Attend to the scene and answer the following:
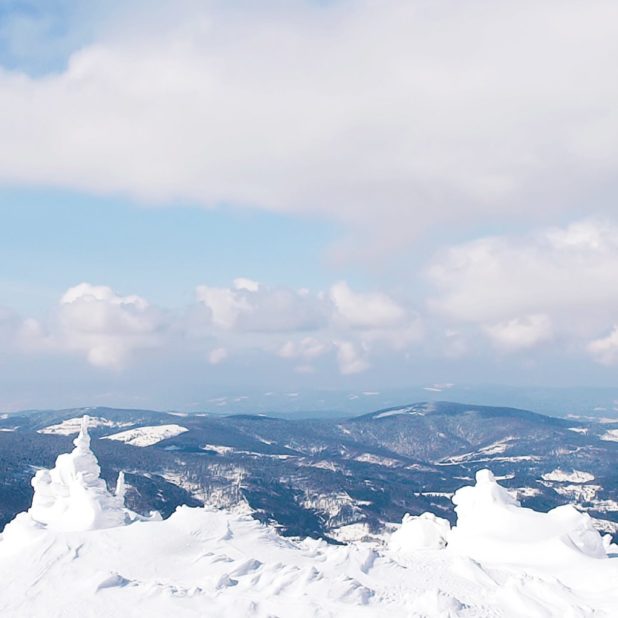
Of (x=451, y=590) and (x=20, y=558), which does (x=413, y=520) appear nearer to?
(x=451, y=590)

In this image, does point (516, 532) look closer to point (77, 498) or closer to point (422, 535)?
point (422, 535)

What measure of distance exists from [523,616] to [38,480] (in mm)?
79731

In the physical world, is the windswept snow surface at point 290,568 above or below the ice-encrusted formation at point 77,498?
below

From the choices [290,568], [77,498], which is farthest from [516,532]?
[77,498]

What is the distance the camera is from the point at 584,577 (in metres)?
76.1

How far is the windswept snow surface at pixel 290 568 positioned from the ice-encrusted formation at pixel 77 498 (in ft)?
0.99

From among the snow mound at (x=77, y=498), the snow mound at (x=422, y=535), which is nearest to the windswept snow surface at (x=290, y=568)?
the snow mound at (x=422, y=535)

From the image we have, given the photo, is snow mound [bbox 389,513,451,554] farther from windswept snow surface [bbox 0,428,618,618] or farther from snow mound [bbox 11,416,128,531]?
snow mound [bbox 11,416,128,531]

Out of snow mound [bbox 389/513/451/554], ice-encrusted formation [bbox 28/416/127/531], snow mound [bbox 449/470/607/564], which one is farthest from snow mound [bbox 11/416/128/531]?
snow mound [bbox 449/470/607/564]

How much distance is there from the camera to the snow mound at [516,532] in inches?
3388

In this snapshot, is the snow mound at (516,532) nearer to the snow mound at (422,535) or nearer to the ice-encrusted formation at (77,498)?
the snow mound at (422,535)

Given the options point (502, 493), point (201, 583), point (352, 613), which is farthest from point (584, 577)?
point (201, 583)

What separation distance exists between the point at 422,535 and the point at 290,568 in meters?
36.6

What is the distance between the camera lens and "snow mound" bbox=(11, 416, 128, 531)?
A: 9525cm
